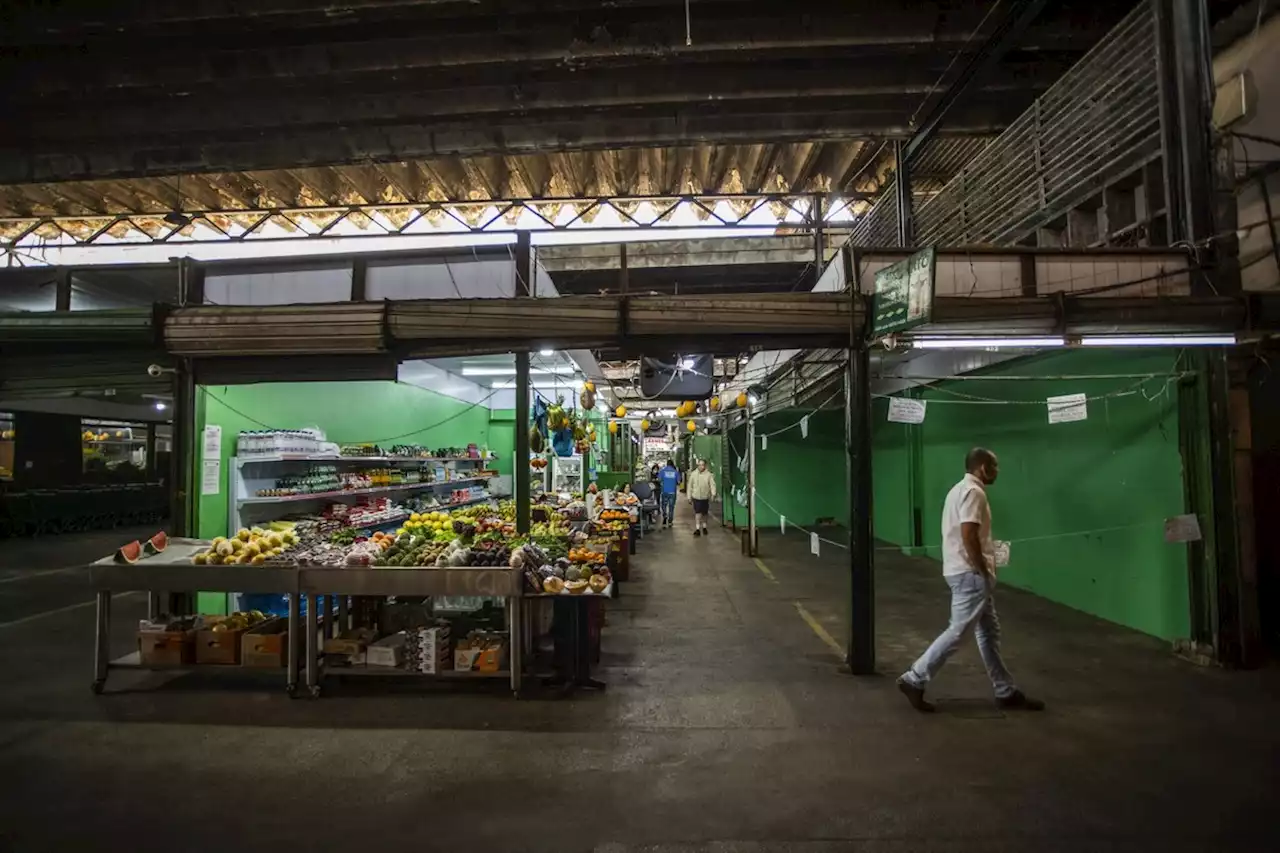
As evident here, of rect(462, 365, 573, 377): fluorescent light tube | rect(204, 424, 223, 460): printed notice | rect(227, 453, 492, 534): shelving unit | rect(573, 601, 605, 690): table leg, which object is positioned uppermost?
rect(462, 365, 573, 377): fluorescent light tube

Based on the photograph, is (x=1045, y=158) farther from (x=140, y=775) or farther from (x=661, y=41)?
(x=140, y=775)

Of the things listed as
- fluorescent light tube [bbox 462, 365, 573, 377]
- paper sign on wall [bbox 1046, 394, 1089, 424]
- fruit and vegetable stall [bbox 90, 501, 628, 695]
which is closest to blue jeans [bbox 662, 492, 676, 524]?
fluorescent light tube [bbox 462, 365, 573, 377]

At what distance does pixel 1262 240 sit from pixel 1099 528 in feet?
11.0

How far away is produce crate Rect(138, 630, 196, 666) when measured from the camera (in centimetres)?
558

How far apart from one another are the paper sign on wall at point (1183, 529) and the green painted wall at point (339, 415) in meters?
9.41

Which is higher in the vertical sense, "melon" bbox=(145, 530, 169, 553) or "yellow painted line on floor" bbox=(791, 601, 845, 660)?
"melon" bbox=(145, 530, 169, 553)

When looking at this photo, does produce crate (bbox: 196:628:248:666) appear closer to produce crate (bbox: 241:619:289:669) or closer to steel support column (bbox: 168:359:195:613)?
produce crate (bbox: 241:619:289:669)

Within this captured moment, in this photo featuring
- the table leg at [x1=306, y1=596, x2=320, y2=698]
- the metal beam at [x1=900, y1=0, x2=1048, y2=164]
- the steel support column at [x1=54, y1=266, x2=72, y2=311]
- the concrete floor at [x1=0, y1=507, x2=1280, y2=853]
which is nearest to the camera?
the concrete floor at [x1=0, y1=507, x2=1280, y2=853]

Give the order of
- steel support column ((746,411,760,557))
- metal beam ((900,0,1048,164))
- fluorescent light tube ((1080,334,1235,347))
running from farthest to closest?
1. steel support column ((746,411,760,557))
2. metal beam ((900,0,1048,164))
3. fluorescent light tube ((1080,334,1235,347))

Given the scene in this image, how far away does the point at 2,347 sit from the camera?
6.39m

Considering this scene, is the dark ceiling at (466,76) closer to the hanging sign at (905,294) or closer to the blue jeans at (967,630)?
the hanging sign at (905,294)

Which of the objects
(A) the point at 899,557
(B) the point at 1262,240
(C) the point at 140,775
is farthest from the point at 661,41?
(A) the point at 899,557

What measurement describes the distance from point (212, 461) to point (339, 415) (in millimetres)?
2833

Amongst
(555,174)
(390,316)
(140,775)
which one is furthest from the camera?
(555,174)
